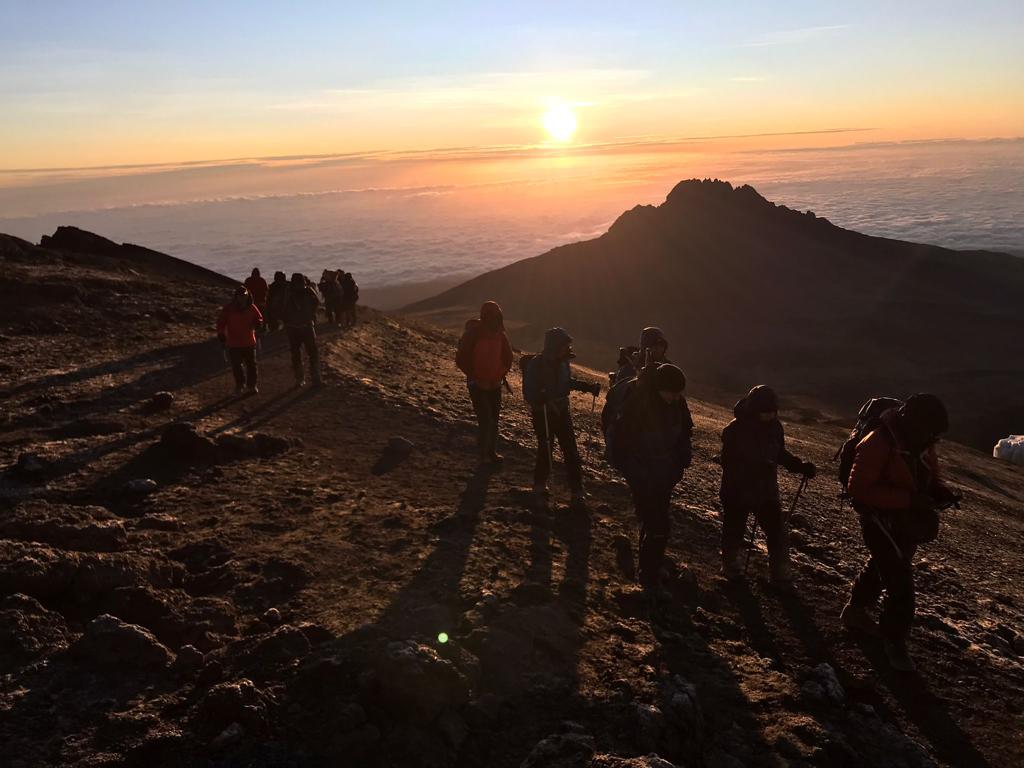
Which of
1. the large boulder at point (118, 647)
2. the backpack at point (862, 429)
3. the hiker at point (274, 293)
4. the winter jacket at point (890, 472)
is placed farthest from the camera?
the hiker at point (274, 293)

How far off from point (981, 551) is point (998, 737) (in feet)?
20.6

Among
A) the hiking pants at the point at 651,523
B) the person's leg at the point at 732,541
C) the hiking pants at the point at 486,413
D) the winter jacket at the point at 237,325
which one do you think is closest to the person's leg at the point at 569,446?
the hiking pants at the point at 486,413

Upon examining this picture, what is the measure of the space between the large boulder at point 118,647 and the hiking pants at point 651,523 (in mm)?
3626

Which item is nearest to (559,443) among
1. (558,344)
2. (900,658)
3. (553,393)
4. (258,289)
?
(553,393)

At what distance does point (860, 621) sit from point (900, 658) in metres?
0.45

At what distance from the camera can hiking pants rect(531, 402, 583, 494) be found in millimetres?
7719

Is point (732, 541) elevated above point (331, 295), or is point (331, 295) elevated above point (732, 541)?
point (331, 295)

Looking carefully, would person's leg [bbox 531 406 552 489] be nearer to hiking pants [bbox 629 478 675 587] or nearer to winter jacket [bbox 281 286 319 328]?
hiking pants [bbox 629 478 675 587]

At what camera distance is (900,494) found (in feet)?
17.1

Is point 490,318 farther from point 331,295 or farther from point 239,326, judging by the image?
point 331,295

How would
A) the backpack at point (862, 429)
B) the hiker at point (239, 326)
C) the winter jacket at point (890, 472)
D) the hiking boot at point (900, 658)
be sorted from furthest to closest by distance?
the hiker at point (239, 326), the backpack at point (862, 429), the hiking boot at point (900, 658), the winter jacket at point (890, 472)

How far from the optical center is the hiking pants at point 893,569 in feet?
17.6

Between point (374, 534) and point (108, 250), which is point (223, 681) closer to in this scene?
point (374, 534)

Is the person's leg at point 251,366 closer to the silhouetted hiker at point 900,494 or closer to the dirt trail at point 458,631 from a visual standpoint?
the dirt trail at point 458,631
